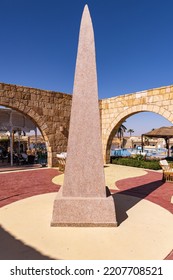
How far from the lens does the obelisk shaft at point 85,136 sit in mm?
4336

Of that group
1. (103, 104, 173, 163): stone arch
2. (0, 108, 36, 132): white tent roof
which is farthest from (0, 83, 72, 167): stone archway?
(103, 104, 173, 163): stone arch

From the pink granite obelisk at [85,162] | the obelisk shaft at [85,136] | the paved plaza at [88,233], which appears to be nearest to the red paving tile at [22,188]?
the paved plaza at [88,233]

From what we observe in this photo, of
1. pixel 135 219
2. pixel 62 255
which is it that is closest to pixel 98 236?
pixel 62 255

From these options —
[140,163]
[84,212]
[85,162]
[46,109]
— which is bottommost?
[84,212]

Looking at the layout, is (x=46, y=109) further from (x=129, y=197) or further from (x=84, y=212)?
(x=84, y=212)

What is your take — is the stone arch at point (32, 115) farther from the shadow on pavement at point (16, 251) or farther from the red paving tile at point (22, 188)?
the shadow on pavement at point (16, 251)

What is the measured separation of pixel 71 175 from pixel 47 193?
2.61 meters

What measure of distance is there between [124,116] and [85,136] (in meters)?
8.94

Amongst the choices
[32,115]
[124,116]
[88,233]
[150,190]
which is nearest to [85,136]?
[88,233]

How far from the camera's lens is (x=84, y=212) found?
4176 millimetres

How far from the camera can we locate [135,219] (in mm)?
4477

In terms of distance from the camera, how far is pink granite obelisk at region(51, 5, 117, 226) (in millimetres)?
4164

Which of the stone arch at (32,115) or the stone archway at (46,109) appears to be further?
the stone arch at (32,115)
